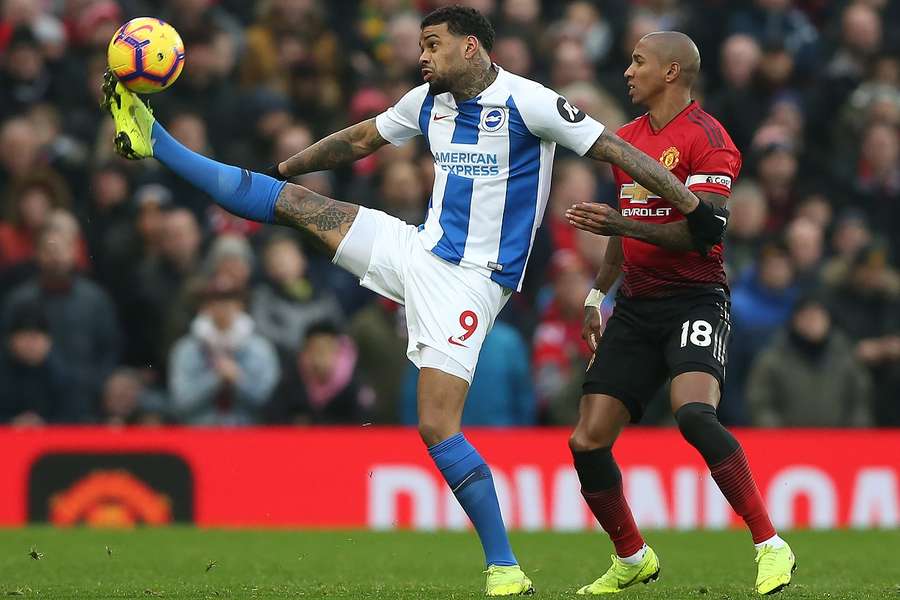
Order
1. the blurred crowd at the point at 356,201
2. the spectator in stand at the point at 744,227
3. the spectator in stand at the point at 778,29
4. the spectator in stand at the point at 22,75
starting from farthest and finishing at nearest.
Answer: the spectator in stand at the point at 778,29
the spectator in stand at the point at 22,75
the spectator in stand at the point at 744,227
the blurred crowd at the point at 356,201

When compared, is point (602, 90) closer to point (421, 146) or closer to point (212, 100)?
point (421, 146)

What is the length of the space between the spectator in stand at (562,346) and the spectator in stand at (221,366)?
80.9 inches

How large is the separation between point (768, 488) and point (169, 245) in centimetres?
501

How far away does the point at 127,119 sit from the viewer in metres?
7.57

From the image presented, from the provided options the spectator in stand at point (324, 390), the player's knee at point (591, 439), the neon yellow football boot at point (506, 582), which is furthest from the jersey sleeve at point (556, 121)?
the spectator in stand at point (324, 390)

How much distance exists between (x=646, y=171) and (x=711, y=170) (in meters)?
0.42

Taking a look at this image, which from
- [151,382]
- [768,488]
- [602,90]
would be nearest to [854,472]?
[768,488]

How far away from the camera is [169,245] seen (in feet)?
43.2

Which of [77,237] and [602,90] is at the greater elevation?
[602,90]

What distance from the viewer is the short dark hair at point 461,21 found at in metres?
7.55

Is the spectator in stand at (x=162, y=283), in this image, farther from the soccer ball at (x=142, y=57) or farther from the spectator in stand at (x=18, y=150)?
the soccer ball at (x=142, y=57)

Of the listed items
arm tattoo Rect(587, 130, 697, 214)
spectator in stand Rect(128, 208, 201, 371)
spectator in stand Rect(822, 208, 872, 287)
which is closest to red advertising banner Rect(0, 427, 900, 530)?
spectator in stand Rect(128, 208, 201, 371)

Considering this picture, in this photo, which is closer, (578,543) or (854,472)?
(578,543)

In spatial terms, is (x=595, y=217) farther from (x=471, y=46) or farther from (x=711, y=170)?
(x=471, y=46)
